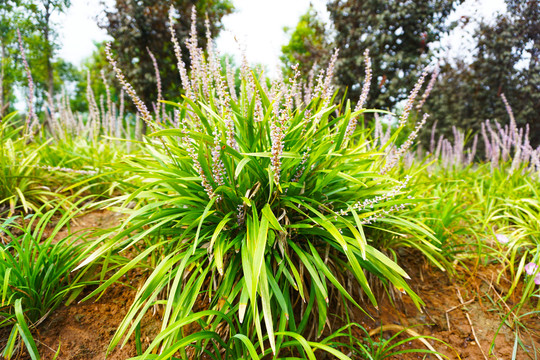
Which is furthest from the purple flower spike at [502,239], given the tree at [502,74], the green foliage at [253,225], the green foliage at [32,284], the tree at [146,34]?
the tree at [146,34]

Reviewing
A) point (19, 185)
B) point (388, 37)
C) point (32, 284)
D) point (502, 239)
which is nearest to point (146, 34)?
point (388, 37)

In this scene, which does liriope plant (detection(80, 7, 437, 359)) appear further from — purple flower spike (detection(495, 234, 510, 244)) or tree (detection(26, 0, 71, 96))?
tree (detection(26, 0, 71, 96))

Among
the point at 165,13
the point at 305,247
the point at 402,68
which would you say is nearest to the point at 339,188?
the point at 305,247

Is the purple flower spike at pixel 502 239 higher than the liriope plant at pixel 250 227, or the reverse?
the liriope plant at pixel 250 227

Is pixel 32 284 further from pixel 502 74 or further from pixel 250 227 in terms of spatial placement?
pixel 502 74

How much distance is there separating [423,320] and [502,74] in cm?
874

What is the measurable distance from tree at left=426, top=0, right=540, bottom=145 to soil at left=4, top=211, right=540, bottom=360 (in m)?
7.70

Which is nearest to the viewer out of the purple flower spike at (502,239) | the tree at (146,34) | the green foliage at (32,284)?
the green foliage at (32,284)

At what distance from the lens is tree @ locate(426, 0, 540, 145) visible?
7.48 metres

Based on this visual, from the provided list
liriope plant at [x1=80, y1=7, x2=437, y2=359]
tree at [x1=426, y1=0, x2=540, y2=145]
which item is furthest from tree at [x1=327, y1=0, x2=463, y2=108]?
liriope plant at [x1=80, y1=7, x2=437, y2=359]

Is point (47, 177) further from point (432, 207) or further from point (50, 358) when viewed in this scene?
point (432, 207)

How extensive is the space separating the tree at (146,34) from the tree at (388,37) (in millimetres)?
4381

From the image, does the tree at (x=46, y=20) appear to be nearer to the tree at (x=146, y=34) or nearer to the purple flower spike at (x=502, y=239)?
the tree at (x=146, y=34)

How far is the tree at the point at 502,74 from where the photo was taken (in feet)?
24.5
